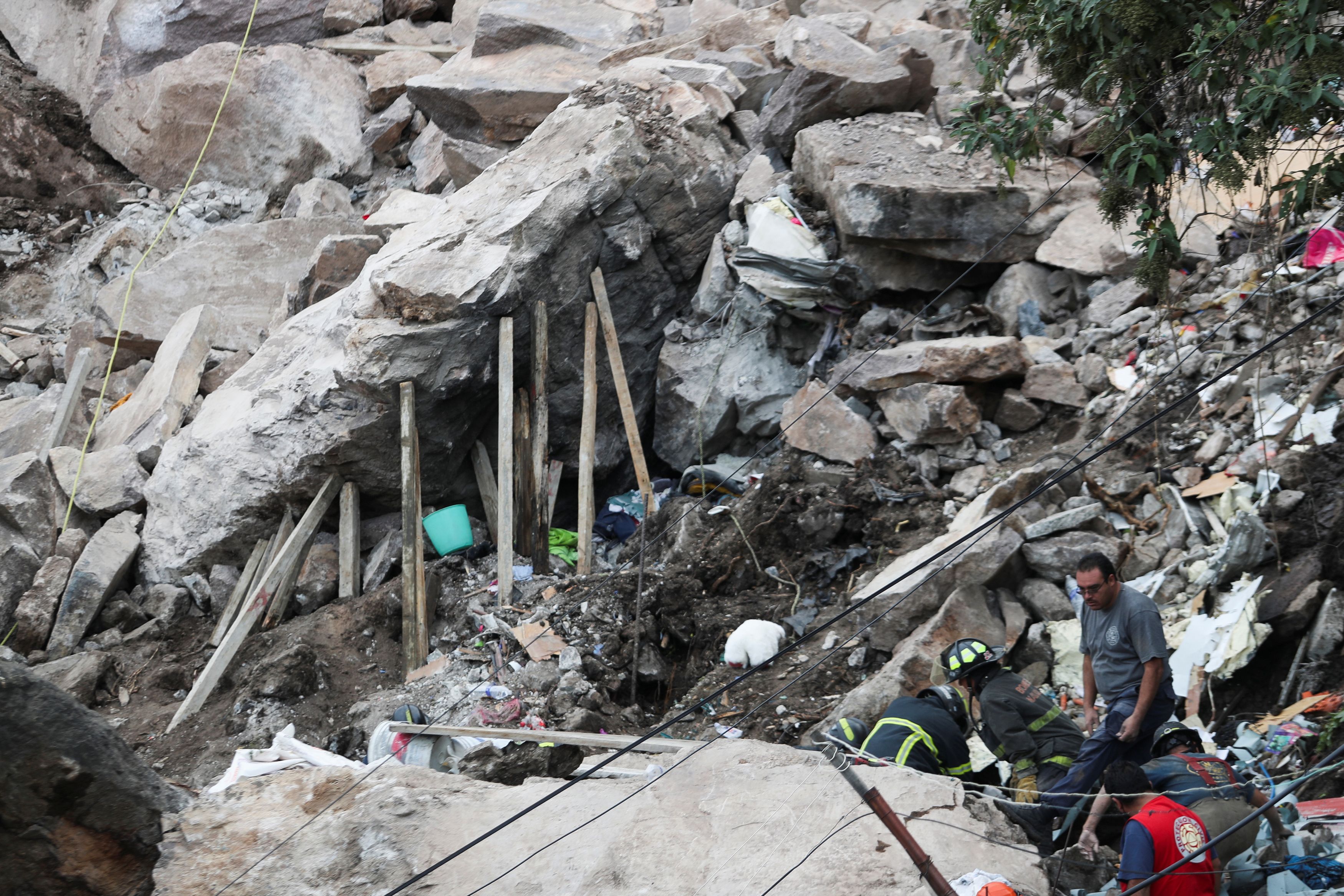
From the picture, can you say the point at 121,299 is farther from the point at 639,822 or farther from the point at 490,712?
the point at 639,822

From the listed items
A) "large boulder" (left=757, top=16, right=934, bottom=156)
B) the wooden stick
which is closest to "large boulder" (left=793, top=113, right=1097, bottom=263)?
"large boulder" (left=757, top=16, right=934, bottom=156)

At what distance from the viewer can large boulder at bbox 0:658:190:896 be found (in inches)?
112

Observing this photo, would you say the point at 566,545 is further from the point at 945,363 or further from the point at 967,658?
the point at 967,658

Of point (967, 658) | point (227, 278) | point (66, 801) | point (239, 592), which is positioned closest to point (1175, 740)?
point (967, 658)

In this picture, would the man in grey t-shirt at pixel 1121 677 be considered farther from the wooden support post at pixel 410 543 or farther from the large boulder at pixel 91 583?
the large boulder at pixel 91 583

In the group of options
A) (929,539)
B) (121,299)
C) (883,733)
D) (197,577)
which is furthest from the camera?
(121,299)

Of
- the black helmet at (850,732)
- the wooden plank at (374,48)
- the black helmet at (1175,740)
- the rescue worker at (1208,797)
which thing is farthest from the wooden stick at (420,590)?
the wooden plank at (374,48)

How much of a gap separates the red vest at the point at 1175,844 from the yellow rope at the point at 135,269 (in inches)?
291

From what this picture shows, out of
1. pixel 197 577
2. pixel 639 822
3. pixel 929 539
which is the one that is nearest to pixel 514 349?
pixel 197 577

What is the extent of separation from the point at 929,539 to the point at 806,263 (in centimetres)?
257

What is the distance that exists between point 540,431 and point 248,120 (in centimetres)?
803

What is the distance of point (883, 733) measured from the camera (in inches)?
155

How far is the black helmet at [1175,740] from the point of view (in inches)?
151

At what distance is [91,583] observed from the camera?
6.85 meters
